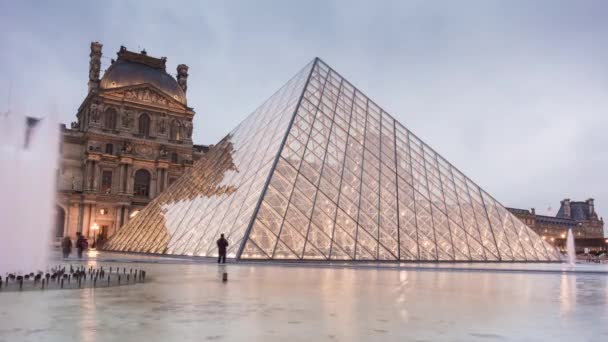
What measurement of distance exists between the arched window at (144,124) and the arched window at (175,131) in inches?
111

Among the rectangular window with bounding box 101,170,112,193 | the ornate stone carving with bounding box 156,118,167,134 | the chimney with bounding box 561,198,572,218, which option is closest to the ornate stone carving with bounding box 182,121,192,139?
the ornate stone carving with bounding box 156,118,167,134

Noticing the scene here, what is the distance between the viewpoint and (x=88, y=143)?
193 feet

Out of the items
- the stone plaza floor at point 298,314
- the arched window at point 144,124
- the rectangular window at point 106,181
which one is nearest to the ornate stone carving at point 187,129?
the arched window at point 144,124

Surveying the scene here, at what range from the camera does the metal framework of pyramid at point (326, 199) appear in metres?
19.4

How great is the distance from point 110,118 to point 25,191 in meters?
48.7

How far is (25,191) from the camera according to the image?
14.8 meters

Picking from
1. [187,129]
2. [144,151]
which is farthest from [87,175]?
[187,129]

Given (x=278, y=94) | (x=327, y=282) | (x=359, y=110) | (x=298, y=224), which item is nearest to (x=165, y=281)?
(x=327, y=282)

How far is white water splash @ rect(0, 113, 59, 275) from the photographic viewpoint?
45.8 feet

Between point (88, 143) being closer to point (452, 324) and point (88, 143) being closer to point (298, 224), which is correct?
point (298, 224)

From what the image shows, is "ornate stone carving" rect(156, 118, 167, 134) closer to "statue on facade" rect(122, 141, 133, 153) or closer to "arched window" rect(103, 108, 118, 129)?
"statue on facade" rect(122, 141, 133, 153)

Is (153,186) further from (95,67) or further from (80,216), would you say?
(95,67)

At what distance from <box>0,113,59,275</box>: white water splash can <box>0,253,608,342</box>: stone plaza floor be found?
6.51 meters

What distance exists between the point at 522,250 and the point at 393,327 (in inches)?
916
